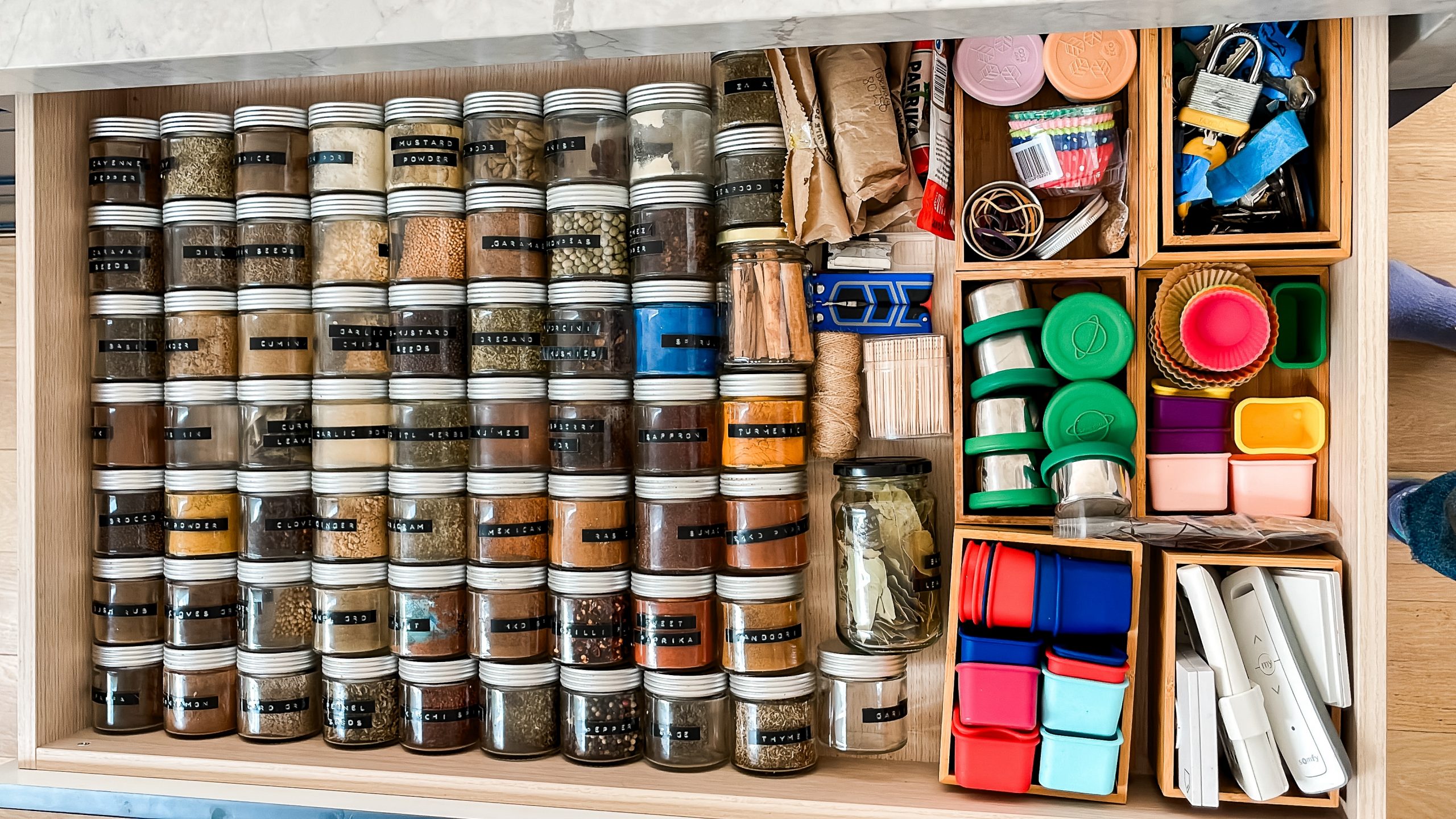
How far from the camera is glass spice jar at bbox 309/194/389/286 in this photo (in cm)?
153

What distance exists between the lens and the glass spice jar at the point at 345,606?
1.55 metres

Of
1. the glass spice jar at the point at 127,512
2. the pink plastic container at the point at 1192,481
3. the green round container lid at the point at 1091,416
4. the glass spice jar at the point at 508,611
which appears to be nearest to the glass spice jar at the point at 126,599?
the glass spice jar at the point at 127,512

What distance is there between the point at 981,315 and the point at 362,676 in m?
1.16

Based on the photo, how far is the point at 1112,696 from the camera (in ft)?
4.29

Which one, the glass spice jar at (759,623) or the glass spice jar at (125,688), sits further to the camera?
the glass spice jar at (125,688)

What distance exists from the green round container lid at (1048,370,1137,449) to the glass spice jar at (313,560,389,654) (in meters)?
1.11

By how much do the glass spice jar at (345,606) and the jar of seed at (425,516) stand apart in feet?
0.21

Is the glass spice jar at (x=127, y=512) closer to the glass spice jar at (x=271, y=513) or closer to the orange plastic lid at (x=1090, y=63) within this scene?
the glass spice jar at (x=271, y=513)

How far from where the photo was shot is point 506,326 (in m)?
1.49

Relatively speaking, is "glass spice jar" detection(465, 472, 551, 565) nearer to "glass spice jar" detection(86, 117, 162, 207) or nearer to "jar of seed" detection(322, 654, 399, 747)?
"jar of seed" detection(322, 654, 399, 747)

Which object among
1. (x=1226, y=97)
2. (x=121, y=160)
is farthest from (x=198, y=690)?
(x=1226, y=97)

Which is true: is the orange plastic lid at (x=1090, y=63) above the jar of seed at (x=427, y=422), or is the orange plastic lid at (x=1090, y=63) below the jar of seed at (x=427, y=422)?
above

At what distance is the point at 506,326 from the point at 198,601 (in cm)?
72

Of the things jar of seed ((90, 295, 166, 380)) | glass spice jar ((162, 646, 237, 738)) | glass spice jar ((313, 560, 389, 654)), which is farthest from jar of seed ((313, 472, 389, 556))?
jar of seed ((90, 295, 166, 380))
